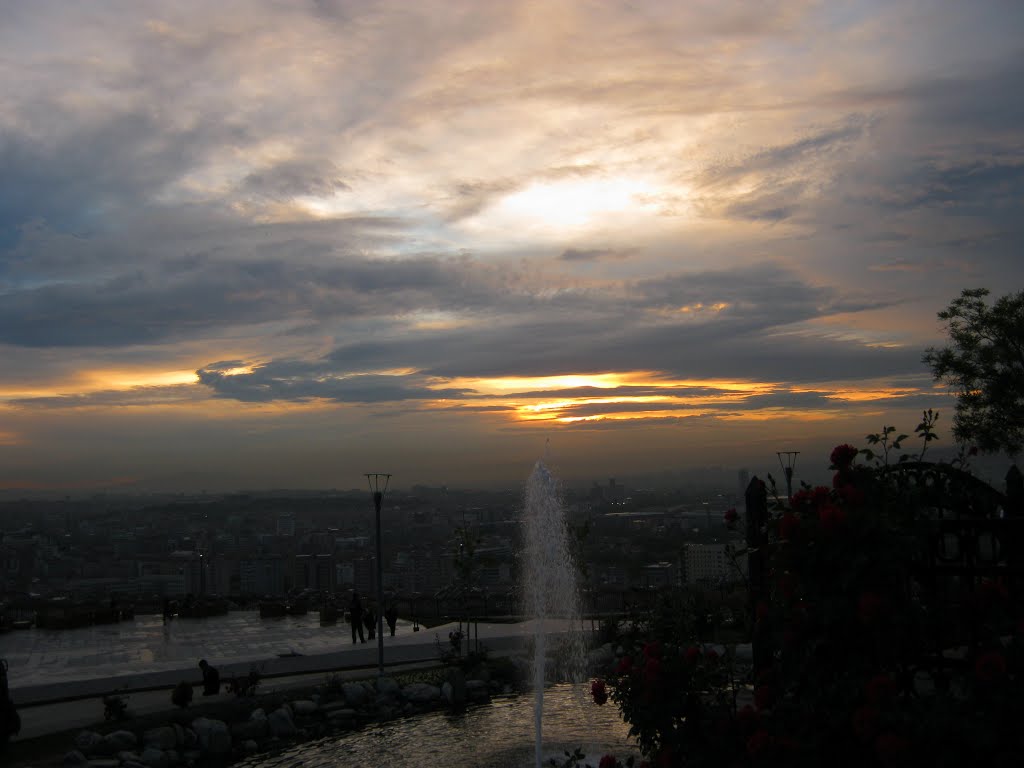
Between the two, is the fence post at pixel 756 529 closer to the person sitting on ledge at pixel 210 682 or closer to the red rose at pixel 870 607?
the red rose at pixel 870 607

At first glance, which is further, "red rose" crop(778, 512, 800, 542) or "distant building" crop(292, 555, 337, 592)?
"distant building" crop(292, 555, 337, 592)

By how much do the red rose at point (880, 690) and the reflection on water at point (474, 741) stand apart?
7.85 meters

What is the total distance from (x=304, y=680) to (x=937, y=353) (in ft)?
60.3

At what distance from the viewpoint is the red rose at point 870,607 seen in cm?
414

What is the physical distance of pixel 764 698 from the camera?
461 centimetres

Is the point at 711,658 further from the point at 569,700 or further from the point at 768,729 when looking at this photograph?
the point at 569,700

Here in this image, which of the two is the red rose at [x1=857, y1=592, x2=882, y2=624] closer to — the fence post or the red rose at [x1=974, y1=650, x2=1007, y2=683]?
the red rose at [x1=974, y1=650, x2=1007, y2=683]

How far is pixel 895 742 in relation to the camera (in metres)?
3.58

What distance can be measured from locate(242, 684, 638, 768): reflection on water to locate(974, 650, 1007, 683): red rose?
8018mm

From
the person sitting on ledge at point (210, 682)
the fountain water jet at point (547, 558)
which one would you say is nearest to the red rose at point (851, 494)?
the fountain water jet at point (547, 558)

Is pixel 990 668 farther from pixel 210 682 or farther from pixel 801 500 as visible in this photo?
pixel 210 682

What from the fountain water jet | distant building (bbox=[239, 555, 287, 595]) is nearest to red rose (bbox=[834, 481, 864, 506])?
the fountain water jet

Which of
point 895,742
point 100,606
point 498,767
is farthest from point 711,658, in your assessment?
point 100,606

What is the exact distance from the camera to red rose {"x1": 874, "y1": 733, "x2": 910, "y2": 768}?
3.58 metres
